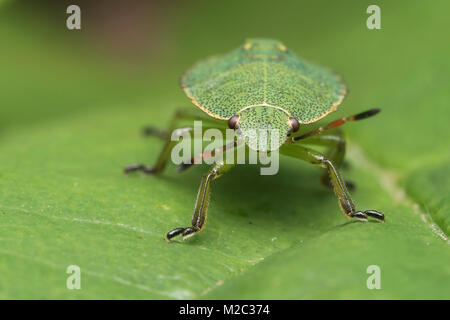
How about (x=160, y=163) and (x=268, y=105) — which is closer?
(x=268, y=105)

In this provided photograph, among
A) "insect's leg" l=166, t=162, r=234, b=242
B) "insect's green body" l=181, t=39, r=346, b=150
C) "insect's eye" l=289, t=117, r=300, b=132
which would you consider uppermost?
"insect's green body" l=181, t=39, r=346, b=150

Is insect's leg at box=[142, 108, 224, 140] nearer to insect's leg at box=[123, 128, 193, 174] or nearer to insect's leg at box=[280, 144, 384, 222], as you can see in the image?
insect's leg at box=[123, 128, 193, 174]

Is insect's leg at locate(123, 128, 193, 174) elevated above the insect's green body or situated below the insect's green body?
below

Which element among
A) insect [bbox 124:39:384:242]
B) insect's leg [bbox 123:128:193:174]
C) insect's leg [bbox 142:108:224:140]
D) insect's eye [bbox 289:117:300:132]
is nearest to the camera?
insect [bbox 124:39:384:242]

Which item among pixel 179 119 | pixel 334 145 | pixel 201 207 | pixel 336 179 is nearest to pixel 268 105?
pixel 336 179

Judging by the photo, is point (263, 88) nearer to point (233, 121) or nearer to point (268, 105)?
point (268, 105)

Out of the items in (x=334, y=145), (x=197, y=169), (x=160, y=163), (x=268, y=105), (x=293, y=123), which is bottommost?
(x=197, y=169)

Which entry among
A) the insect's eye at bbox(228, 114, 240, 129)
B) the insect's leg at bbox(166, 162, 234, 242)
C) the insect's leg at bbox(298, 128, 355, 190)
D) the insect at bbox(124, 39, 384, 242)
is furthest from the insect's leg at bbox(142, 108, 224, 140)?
the insect's leg at bbox(298, 128, 355, 190)

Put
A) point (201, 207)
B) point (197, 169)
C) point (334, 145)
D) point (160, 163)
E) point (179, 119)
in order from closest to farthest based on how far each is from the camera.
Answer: point (201, 207)
point (160, 163)
point (334, 145)
point (197, 169)
point (179, 119)

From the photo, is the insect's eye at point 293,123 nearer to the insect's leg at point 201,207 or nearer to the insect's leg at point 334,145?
the insect's leg at point 201,207
